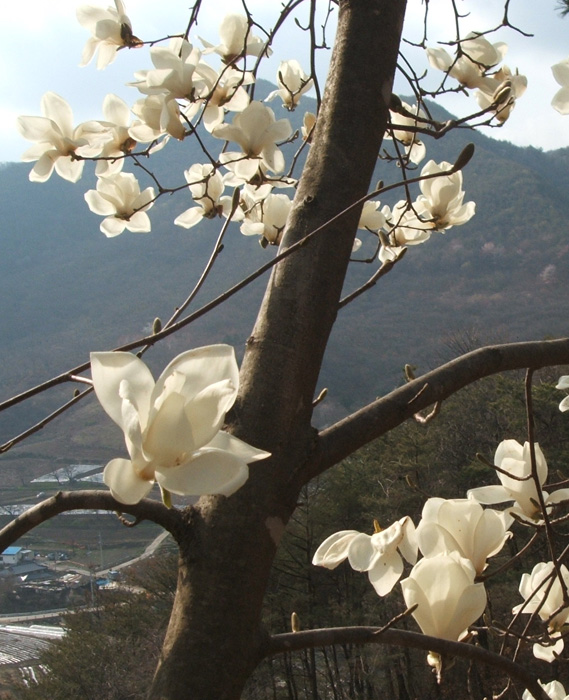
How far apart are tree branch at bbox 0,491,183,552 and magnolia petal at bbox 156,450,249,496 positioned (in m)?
0.13

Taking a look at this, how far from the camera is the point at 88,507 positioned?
1.90ft

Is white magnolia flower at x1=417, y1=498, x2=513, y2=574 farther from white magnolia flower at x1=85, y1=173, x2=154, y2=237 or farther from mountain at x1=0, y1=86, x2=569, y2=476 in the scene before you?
mountain at x1=0, y1=86, x2=569, y2=476

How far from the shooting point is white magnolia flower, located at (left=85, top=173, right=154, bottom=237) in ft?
3.41

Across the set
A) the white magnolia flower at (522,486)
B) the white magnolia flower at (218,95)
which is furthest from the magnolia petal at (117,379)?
the white magnolia flower at (218,95)

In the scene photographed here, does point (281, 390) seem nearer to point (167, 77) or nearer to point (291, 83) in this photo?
point (167, 77)

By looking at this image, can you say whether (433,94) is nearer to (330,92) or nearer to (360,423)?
(330,92)

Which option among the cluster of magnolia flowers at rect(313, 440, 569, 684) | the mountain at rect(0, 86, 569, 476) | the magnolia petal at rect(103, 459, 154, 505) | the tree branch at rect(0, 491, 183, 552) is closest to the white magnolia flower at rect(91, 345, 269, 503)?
the magnolia petal at rect(103, 459, 154, 505)

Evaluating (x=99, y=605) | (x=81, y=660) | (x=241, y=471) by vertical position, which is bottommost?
(x=241, y=471)

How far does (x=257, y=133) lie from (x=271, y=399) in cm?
46

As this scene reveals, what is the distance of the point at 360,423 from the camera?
662 mm

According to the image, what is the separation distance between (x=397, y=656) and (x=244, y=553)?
37.2ft

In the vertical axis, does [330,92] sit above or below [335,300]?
above

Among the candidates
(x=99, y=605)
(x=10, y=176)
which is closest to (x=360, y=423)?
(x=99, y=605)

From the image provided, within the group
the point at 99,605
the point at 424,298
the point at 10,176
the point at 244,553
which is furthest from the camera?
the point at 10,176
